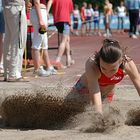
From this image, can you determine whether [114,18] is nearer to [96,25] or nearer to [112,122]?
[96,25]

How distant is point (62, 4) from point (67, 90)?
18.2 feet

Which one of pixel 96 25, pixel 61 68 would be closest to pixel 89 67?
pixel 61 68

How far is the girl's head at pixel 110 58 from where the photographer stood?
5414 millimetres

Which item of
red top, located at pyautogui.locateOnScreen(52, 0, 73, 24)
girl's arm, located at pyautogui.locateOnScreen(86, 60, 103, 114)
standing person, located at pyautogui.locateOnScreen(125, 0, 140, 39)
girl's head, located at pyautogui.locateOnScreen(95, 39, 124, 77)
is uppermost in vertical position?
girl's head, located at pyautogui.locateOnScreen(95, 39, 124, 77)

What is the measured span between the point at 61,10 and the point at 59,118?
218 inches

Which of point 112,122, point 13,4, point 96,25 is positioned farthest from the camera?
point 96,25

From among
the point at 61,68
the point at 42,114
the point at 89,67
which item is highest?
the point at 89,67

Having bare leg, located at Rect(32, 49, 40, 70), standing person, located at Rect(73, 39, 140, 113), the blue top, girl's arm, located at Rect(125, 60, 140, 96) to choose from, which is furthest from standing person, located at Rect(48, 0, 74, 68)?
the blue top

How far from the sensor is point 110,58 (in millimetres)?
5402

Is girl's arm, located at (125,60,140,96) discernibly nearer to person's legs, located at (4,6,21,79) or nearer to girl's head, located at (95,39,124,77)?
girl's head, located at (95,39,124,77)

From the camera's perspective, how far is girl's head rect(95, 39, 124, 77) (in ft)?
17.8

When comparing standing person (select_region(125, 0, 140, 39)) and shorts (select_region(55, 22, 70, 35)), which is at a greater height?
shorts (select_region(55, 22, 70, 35))

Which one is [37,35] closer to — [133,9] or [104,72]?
[104,72]

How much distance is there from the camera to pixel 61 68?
1130cm
